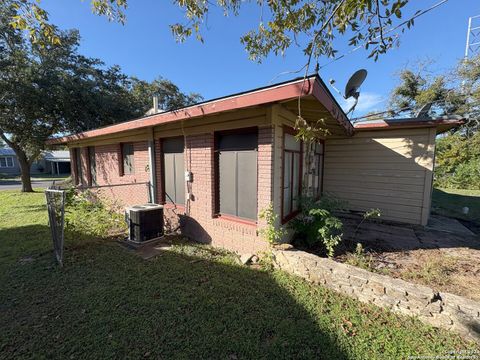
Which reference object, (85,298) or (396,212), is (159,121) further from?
(396,212)

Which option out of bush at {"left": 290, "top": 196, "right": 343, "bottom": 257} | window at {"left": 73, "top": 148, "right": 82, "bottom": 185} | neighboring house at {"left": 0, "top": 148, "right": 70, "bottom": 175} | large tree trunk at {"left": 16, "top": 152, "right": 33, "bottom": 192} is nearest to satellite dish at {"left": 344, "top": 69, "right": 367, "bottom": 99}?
bush at {"left": 290, "top": 196, "right": 343, "bottom": 257}

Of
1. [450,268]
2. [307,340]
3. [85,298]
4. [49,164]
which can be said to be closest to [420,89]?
[450,268]

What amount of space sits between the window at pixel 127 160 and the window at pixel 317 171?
18.2ft

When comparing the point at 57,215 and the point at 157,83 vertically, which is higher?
the point at 157,83

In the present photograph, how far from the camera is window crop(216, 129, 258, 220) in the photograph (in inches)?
151

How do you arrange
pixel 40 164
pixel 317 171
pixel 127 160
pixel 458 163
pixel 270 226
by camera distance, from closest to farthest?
1. pixel 270 226
2. pixel 317 171
3. pixel 127 160
4. pixel 458 163
5. pixel 40 164

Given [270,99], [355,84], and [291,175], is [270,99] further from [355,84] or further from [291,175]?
[355,84]

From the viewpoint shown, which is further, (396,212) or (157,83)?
(157,83)

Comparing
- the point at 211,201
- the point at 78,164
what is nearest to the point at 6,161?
the point at 78,164

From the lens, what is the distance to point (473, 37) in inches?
407

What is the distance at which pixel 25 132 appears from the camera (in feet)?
33.9

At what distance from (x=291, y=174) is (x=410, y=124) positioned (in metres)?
3.85

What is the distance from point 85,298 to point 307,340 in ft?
9.68

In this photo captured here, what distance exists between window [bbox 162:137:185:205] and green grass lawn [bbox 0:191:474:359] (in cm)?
184
